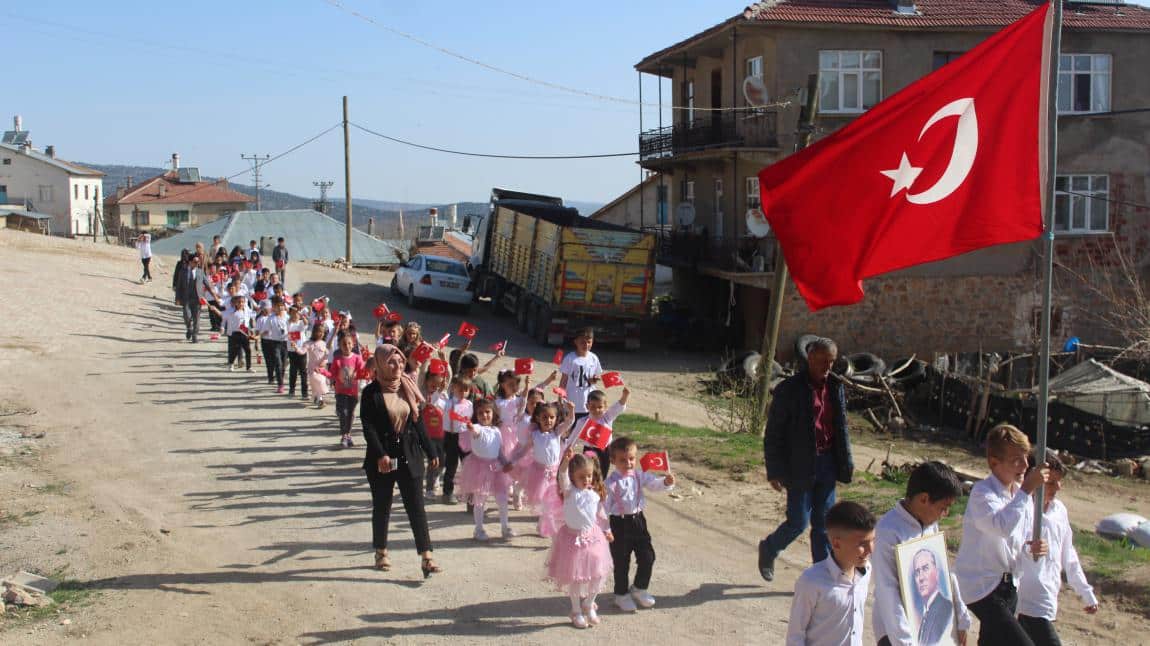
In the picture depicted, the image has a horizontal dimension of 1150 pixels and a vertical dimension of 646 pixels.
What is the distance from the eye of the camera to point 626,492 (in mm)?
7559

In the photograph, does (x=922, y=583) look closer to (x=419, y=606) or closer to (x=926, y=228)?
(x=926, y=228)

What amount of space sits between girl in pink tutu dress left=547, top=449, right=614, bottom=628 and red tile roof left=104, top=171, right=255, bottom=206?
291 ft

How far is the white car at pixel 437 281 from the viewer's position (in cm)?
3178

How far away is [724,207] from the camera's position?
3234 cm

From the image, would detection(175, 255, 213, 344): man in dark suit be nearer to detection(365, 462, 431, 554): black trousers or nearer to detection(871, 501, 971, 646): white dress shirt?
detection(365, 462, 431, 554): black trousers

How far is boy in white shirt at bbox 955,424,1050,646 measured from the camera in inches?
206

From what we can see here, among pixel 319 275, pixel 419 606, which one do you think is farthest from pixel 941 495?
pixel 319 275

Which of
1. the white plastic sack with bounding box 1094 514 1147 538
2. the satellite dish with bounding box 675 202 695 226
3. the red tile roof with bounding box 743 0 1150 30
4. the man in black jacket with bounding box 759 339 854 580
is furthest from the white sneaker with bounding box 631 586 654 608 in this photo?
the satellite dish with bounding box 675 202 695 226

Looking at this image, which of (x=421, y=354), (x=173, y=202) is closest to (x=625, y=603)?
(x=421, y=354)

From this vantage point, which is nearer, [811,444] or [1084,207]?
[811,444]

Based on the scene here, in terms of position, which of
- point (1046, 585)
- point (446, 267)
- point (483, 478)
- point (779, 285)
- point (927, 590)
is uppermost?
point (446, 267)

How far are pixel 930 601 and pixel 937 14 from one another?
26818 mm

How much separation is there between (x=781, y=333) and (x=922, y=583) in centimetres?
2327

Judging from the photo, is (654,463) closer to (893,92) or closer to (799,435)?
(799,435)
